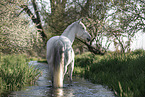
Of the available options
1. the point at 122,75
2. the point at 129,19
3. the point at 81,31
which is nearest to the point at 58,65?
the point at 81,31

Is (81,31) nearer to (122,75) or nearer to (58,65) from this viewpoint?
(122,75)

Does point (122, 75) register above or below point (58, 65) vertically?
below

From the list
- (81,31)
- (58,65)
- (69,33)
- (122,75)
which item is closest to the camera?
(58,65)

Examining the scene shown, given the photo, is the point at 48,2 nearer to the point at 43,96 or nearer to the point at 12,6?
the point at 12,6

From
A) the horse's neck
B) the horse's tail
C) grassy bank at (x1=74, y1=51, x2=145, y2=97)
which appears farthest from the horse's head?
the horse's tail

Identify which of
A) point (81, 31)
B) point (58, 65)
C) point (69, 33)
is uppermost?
point (81, 31)

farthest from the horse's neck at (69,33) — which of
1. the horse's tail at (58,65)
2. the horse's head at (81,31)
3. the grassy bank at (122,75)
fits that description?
the grassy bank at (122,75)

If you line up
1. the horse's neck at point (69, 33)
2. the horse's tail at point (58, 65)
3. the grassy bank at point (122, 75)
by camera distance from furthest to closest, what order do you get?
1. the horse's neck at point (69, 33)
2. the horse's tail at point (58, 65)
3. the grassy bank at point (122, 75)

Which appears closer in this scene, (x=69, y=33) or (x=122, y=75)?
(x=122, y=75)

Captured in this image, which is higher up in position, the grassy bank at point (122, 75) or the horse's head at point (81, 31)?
the horse's head at point (81, 31)

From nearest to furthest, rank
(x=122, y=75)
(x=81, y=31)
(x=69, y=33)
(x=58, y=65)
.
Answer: (x=58, y=65)
(x=122, y=75)
(x=69, y=33)
(x=81, y=31)

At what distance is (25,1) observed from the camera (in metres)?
11.6

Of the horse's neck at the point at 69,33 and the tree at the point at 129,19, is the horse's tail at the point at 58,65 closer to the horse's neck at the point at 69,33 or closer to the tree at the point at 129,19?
the horse's neck at the point at 69,33

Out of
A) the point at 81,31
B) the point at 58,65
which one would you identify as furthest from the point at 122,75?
the point at 58,65
